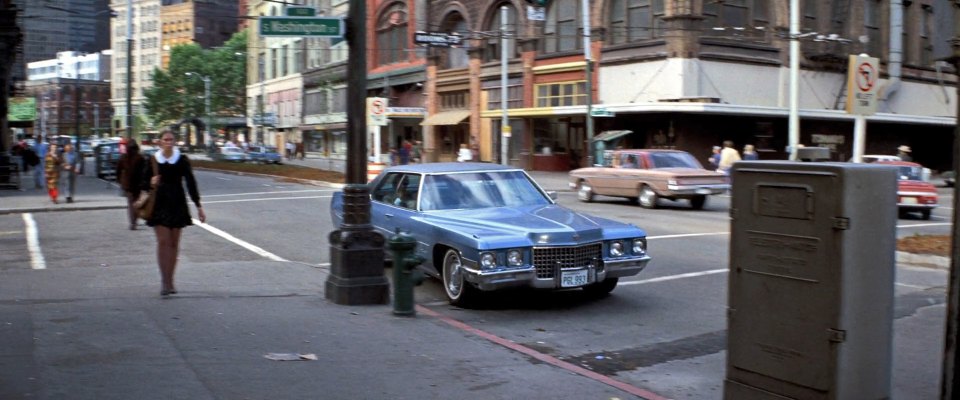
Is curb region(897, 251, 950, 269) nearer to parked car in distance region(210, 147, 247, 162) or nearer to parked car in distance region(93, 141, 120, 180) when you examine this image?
parked car in distance region(93, 141, 120, 180)

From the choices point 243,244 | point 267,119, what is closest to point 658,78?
point 243,244

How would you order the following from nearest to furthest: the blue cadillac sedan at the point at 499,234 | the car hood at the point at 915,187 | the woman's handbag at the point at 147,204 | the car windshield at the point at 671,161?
the blue cadillac sedan at the point at 499,234 < the woman's handbag at the point at 147,204 < the car hood at the point at 915,187 < the car windshield at the point at 671,161

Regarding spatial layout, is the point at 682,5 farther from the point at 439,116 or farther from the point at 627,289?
the point at 627,289

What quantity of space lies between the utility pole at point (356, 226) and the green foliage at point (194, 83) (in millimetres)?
91097

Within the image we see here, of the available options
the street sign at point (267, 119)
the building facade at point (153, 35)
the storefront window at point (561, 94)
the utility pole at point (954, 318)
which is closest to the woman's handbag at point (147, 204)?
the utility pole at point (954, 318)

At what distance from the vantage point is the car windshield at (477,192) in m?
11.0

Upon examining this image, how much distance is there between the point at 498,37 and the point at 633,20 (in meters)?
7.52

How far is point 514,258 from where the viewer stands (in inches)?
366

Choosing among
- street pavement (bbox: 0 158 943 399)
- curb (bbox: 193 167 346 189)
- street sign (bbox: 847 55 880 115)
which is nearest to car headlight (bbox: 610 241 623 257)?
street pavement (bbox: 0 158 943 399)

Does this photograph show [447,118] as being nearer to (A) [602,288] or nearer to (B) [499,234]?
(A) [602,288]

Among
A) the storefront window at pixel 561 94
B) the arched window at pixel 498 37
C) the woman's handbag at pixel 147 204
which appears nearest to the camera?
the woman's handbag at pixel 147 204

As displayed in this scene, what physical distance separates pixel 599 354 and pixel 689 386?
1236 millimetres

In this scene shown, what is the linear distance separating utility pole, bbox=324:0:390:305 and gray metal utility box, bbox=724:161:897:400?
483 centimetres

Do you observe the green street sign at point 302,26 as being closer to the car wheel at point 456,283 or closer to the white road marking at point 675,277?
the car wheel at point 456,283
